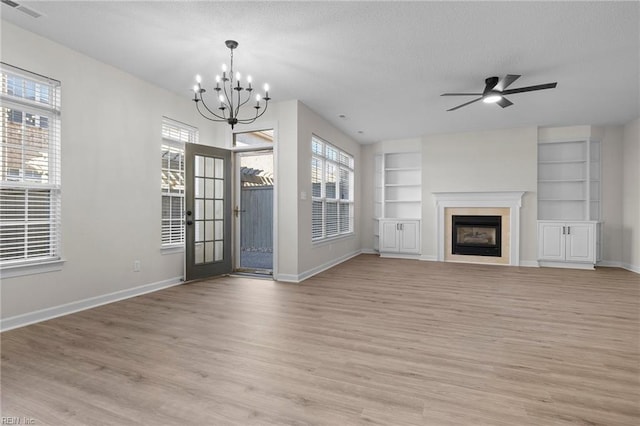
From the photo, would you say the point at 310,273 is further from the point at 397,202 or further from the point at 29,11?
the point at 29,11

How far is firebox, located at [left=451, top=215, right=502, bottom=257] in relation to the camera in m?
6.80

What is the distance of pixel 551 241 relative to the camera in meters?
6.35

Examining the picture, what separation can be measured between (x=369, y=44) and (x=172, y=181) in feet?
10.9

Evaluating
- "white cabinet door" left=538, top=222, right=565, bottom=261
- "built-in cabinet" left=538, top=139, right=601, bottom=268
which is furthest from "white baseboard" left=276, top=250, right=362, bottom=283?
"built-in cabinet" left=538, top=139, right=601, bottom=268

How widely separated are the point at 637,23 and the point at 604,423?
3322mm

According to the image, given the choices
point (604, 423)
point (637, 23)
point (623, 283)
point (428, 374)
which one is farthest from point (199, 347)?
point (623, 283)

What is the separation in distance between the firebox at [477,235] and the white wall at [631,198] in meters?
2.21

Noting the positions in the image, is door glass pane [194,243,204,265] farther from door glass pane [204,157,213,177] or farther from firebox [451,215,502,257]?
firebox [451,215,502,257]

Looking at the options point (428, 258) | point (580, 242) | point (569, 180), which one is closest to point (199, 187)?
point (428, 258)

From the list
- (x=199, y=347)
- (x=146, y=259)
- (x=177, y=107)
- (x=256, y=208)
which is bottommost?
(x=199, y=347)

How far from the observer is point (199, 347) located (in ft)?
8.36

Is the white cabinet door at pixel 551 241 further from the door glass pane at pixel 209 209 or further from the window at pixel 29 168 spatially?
the window at pixel 29 168

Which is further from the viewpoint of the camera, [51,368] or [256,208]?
[256,208]

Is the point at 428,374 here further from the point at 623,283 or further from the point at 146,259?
the point at 623,283
